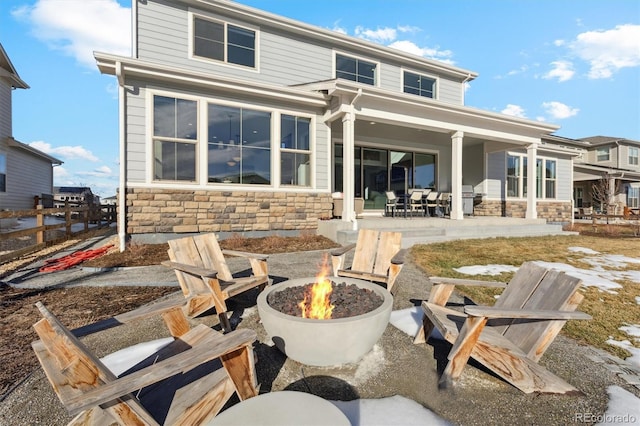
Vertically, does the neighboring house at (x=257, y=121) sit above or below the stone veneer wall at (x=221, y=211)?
above

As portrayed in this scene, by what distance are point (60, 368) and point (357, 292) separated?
2113mm

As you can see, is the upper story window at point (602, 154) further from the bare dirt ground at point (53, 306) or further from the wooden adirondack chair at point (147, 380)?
the wooden adirondack chair at point (147, 380)

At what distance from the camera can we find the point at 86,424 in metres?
1.42

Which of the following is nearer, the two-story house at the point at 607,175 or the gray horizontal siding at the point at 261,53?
the gray horizontal siding at the point at 261,53

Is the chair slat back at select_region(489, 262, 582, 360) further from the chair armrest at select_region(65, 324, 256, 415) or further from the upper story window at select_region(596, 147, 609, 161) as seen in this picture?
the upper story window at select_region(596, 147, 609, 161)

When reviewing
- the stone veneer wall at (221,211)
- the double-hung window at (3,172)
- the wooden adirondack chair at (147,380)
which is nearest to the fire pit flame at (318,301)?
the wooden adirondack chair at (147,380)

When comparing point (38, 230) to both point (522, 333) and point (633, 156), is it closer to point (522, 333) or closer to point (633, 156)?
point (522, 333)

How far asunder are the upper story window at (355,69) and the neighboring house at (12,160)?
13395mm

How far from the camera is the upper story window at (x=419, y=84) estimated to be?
12133 millimetres

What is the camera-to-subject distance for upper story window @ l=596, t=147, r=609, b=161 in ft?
89.5

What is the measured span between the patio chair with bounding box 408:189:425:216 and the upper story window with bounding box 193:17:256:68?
663cm

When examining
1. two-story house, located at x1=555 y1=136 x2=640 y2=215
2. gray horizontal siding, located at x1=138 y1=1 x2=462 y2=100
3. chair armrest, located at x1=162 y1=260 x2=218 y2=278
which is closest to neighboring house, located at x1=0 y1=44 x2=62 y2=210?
gray horizontal siding, located at x1=138 y1=1 x2=462 y2=100

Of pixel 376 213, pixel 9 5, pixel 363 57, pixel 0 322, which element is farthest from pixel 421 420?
pixel 9 5
